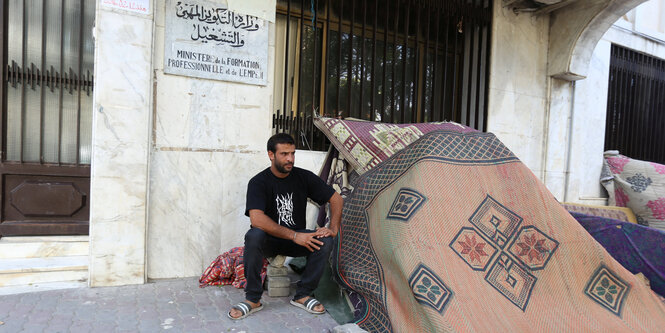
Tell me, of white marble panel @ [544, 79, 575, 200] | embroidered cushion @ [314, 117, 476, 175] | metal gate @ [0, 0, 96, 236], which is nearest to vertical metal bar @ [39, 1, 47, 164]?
metal gate @ [0, 0, 96, 236]

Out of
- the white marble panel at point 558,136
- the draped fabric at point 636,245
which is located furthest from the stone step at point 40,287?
the white marble panel at point 558,136

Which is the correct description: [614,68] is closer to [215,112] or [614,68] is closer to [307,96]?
[307,96]

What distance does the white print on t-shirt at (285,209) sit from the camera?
9.69 ft

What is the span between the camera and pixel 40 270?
3258 mm

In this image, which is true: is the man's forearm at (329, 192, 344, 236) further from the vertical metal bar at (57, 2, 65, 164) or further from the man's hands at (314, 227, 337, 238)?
the vertical metal bar at (57, 2, 65, 164)

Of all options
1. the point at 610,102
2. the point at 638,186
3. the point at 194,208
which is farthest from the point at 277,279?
the point at 610,102

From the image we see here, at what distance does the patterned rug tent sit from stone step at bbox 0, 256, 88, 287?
2293 mm

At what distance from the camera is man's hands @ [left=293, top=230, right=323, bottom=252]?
2.75 meters

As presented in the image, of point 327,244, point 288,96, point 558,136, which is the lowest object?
point 327,244

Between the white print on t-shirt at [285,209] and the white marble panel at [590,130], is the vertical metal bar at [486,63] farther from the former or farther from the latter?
the white print on t-shirt at [285,209]

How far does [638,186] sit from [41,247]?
6.87 metres

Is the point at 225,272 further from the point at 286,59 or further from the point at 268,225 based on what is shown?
the point at 286,59

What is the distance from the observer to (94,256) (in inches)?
123

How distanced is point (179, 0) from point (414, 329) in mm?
3157
